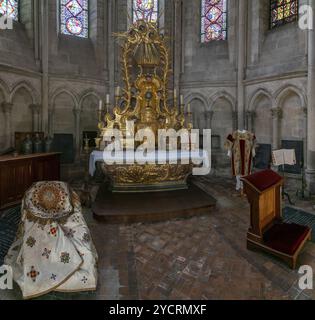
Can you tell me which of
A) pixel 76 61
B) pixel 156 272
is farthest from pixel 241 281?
pixel 76 61

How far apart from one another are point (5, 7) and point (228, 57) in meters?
8.57

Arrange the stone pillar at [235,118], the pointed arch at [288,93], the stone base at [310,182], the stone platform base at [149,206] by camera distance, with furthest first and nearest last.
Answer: the stone pillar at [235,118] → the pointed arch at [288,93] → the stone base at [310,182] → the stone platform base at [149,206]

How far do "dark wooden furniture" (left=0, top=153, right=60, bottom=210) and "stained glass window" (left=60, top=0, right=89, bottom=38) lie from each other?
5721 mm

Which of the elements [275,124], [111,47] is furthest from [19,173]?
[275,124]

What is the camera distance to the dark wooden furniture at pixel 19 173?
6.97 metres

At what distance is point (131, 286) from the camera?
354 cm

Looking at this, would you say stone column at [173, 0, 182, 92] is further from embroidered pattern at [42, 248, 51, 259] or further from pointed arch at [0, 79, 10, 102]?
embroidered pattern at [42, 248, 51, 259]

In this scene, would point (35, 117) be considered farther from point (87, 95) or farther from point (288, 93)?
point (288, 93)

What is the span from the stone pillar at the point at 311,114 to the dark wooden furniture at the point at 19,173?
26.4 feet

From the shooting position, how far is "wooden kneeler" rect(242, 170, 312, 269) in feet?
13.7

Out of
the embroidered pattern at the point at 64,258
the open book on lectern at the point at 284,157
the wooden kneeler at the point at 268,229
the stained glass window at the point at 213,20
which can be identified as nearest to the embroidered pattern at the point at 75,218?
the embroidered pattern at the point at 64,258

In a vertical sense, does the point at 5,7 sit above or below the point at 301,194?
above

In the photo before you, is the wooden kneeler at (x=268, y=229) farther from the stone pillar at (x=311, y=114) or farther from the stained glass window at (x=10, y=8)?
the stained glass window at (x=10, y=8)

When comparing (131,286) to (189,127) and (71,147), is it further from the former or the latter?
(71,147)
